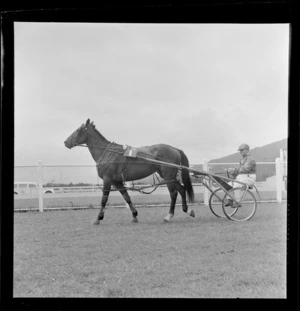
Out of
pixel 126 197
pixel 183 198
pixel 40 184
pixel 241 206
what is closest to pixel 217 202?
pixel 241 206

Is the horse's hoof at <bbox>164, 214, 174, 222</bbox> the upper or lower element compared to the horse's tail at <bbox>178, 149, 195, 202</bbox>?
lower

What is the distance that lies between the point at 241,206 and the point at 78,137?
1.34m

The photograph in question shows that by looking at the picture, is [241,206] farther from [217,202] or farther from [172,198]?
[172,198]

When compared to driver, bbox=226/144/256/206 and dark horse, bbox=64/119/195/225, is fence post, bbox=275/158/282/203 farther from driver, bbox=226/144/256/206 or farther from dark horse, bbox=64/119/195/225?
dark horse, bbox=64/119/195/225

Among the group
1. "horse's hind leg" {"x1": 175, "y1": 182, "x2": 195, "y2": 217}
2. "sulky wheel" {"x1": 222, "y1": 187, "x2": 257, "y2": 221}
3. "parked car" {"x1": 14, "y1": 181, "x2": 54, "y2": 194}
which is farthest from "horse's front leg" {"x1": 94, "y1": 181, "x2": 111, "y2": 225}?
"sulky wheel" {"x1": 222, "y1": 187, "x2": 257, "y2": 221}

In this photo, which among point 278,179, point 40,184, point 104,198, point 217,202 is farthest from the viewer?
point 217,202

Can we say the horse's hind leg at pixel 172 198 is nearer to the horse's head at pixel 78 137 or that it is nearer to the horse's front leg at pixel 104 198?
the horse's front leg at pixel 104 198

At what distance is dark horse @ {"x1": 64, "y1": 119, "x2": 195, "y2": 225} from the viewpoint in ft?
9.18

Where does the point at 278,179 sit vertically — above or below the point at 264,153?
below

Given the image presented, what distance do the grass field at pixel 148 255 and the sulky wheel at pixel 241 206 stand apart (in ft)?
0.40

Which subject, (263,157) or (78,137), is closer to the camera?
(263,157)

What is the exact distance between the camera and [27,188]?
2.58m

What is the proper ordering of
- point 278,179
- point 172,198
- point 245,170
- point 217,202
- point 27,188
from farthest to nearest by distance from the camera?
point 217,202, point 172,198, point 245,170, point 27,188, point 278,179
